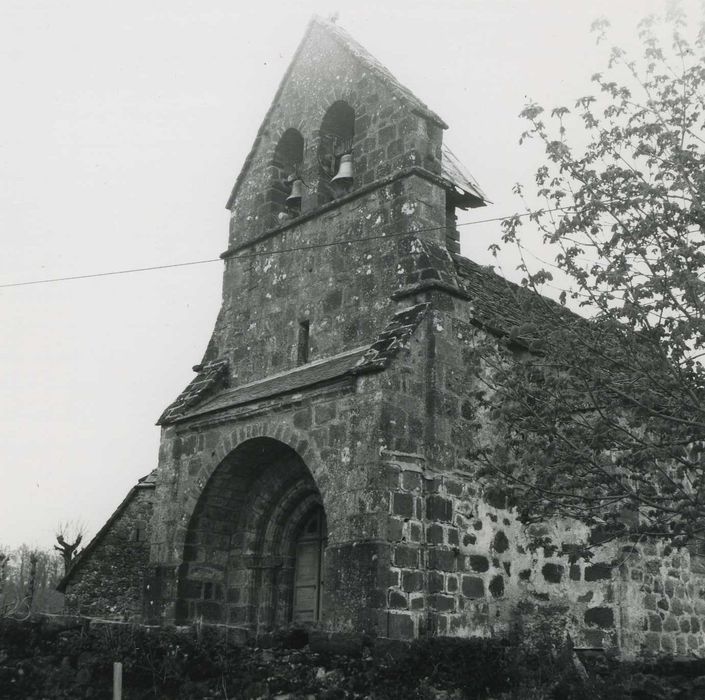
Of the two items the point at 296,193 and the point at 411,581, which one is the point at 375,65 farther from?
the point at 411,581

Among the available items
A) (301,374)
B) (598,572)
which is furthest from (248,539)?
(598,572)

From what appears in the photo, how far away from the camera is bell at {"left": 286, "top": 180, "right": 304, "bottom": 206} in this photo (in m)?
15.3

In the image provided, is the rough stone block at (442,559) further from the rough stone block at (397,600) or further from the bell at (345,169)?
the bell at (345,169)

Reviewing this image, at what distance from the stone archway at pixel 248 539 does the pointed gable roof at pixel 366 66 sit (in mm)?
5619

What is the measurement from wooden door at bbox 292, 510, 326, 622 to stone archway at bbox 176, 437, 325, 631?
82 millimetres

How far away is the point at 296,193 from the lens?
1530 centimetres

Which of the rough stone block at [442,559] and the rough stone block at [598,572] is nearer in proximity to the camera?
the rough stone block at [442,559]

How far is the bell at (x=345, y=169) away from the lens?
14.2 metres

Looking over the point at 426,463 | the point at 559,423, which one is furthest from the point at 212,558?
the point at 559,423

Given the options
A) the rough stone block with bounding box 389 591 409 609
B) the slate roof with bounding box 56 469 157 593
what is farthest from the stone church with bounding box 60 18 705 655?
the slate roof with bounding box 56 469 157 593

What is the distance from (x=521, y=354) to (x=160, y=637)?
23.8ft

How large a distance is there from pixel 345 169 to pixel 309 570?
6.57 m

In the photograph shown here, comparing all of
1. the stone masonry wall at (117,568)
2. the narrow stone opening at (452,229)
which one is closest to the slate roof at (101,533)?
the stone masonry wall at (117,568)

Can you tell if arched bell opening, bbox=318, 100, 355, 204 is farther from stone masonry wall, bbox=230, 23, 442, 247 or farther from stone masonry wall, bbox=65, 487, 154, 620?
stone masonry wall, bbox=65, 487, 154, 620
